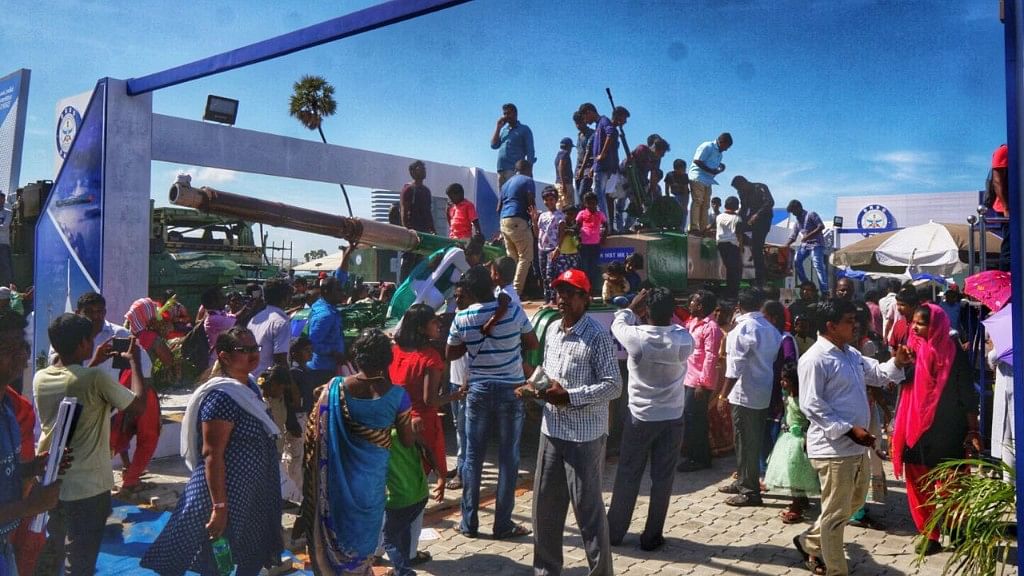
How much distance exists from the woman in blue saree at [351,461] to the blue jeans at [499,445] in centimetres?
129

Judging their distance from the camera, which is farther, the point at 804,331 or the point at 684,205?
the point at 684,205

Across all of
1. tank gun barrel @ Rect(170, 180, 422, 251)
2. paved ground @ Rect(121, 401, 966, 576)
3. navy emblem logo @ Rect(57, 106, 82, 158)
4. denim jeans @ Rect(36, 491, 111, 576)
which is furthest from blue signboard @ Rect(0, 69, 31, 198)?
denim jeans @ Rect(36, 491, 111, 576)

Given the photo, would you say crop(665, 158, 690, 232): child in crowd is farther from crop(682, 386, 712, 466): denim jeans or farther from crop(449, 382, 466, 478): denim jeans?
crop(449, 382, 466, 478): denim jeans

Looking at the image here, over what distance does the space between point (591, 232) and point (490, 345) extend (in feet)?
8.15

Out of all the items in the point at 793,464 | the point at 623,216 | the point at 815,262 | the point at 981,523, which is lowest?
the point at 793,464

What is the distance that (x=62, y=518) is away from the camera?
3.84 metres

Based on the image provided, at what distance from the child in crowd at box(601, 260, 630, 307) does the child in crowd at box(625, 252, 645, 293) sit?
5.7 inches

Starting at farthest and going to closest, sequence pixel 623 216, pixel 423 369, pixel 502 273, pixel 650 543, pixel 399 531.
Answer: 1. pixel 623 216
2. pixel 502 273
3. pixel 423 369
4. pixel 650 543
5. pixel 399 531

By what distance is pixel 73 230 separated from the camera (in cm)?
693

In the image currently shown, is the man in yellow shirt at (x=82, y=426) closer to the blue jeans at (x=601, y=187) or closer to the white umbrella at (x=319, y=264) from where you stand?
the blue jeans at (x=601, y=187)


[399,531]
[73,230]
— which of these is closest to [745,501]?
[399,531]

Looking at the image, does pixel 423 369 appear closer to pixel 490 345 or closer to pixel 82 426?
pixel 490 345

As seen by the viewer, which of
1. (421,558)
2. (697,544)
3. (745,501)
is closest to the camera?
(421,558)

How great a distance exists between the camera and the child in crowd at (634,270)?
7268 millimetres
